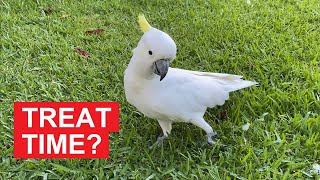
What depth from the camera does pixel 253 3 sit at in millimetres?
3832

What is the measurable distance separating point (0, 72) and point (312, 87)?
81.0 inches

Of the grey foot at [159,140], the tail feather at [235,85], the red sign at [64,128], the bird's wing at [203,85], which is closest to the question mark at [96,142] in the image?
the red sign at [64,128]

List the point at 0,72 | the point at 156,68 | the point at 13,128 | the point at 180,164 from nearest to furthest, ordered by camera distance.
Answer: the point at 156,68 < the point at 180,164 < the point at 13,128 < the point at 0,72

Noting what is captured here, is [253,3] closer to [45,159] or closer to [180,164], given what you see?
[180,164]

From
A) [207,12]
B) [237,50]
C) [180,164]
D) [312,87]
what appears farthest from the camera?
[207,12]

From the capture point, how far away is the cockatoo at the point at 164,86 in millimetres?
1811

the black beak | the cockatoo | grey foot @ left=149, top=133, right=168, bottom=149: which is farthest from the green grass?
the black beak

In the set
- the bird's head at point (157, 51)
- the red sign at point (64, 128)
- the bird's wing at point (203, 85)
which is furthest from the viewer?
the red sign at point (64, 128)

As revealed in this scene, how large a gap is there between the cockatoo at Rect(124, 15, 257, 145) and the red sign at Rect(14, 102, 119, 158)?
345mm

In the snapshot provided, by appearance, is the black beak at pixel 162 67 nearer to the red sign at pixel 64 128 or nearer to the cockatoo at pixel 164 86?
the cockatoo at pixel 164 86

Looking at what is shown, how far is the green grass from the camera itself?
6.73ft

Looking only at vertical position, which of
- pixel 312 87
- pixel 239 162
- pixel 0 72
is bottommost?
pixel 239 162

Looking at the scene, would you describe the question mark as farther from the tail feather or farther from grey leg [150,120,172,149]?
the tail feather

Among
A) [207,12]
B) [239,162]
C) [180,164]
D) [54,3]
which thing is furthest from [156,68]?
[54,3]
